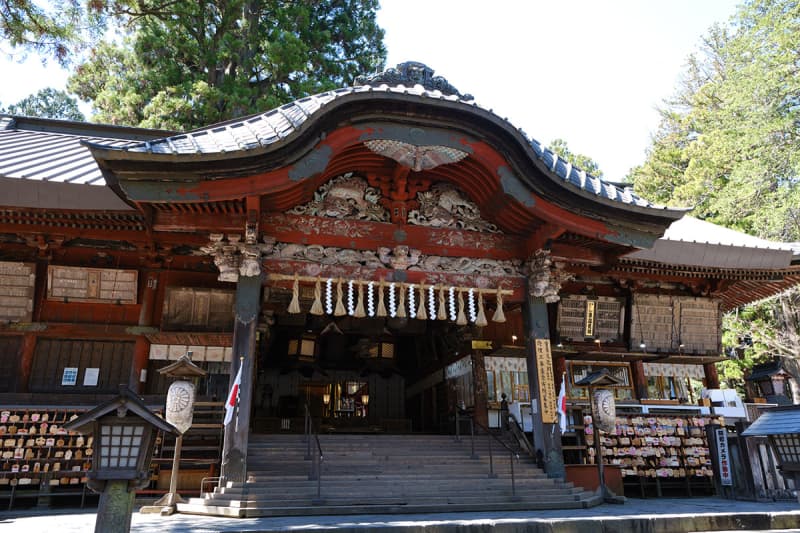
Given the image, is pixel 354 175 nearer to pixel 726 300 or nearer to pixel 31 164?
pixel 31 164

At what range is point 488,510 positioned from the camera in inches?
316

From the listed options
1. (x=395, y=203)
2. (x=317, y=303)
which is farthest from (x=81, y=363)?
(x=395, y=203)

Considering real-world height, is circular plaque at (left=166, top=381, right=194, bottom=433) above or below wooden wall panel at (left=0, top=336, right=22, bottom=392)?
below

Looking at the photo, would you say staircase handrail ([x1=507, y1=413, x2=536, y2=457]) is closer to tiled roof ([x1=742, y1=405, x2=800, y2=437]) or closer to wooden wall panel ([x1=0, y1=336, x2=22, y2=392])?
tiled roof ([x1=742, y1=405, x2=800, y2=437])

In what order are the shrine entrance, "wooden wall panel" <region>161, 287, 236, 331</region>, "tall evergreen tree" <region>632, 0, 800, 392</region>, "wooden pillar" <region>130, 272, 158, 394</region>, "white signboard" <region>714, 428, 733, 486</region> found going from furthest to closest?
"tall evergreen tree" <region>632, 0, 800, 392</region> → the shrine entrance → "white signboard" <region>714, 428, 733, 486</region> → "wooden wall panel" <region>161, 287, 236, 331</region> → "wooden pillar" <region>130, 272, 158, 394</region>

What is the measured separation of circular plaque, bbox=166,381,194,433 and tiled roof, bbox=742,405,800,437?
8210 mm

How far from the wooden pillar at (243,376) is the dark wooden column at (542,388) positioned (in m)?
5.26

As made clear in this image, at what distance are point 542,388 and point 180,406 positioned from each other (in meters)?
6.39

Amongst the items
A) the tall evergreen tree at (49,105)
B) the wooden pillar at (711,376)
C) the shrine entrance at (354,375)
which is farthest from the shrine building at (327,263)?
the tall evergreen tree at (49,105)

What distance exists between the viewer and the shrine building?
8719mm

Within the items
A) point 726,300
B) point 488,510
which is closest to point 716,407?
point 726,300

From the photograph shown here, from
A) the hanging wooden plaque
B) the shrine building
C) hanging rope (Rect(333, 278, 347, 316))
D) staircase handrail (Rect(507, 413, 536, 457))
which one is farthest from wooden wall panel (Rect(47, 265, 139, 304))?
staircase handrail (Rect(507, 413, 536, 457))

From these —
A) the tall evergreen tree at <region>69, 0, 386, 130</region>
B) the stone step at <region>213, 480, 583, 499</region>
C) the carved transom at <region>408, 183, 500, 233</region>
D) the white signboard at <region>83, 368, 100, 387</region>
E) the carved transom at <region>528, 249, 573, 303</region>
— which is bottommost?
the stone step at <region>213, 480, 583, 499</region>

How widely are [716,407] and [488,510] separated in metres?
8.68
